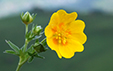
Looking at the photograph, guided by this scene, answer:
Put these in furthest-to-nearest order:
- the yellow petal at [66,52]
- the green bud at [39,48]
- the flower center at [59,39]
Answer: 1. the flower center at [59,39]
2. the yellow petal at [66,52]
3. the green bud at [39,48]

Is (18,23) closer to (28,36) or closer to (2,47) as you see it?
(2,47)

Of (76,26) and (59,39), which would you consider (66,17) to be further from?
(59,39)

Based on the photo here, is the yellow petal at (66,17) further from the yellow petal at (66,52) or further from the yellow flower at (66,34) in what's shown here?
the yellow petal at (66,52)

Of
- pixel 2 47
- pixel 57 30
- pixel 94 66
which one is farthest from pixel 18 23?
pixel 57 30

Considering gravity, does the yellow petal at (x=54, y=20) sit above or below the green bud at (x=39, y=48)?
above

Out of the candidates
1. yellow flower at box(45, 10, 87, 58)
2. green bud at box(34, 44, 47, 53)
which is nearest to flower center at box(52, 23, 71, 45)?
yellow flower at box(45, 10, 87, 58)

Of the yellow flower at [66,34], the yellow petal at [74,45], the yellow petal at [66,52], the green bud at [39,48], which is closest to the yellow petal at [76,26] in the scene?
the yellow flower at [66,34]

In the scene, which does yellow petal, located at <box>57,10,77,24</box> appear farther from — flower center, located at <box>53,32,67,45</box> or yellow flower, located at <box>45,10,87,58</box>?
flower center, located at <box>53,32,67,45</box>
